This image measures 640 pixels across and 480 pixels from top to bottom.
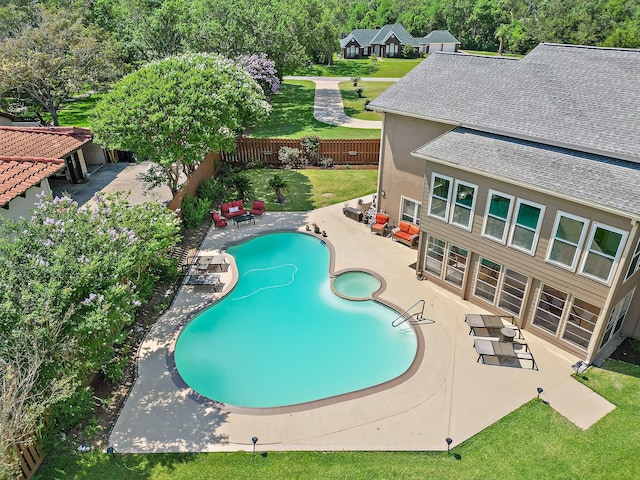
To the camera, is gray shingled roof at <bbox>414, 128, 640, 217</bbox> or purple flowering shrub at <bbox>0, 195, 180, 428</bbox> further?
gray shingled roof at <bbox>414, 128, 640, 217</bbox>

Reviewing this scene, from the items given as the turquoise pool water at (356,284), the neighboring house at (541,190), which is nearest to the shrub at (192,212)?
the turquoise pool water at (356,284)

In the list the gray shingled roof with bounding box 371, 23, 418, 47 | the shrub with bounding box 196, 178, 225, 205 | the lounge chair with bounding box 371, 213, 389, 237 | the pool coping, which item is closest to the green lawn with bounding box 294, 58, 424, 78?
the gray shingled roof with bounding box 371, 23, 418, 47

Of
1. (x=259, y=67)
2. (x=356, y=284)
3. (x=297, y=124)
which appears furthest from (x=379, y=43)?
(x=356, y=284)

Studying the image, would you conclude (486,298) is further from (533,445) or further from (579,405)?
(533,445)

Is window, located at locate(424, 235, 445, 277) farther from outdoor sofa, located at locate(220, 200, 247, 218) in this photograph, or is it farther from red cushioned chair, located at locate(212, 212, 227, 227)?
red cushioned chair, located at locate(212, 212, 227, 227)

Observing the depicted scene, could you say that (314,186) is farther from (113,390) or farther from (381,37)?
(381,37)

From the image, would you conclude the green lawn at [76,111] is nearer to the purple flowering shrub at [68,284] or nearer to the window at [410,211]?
the purple flowering shrub at [68,284]
